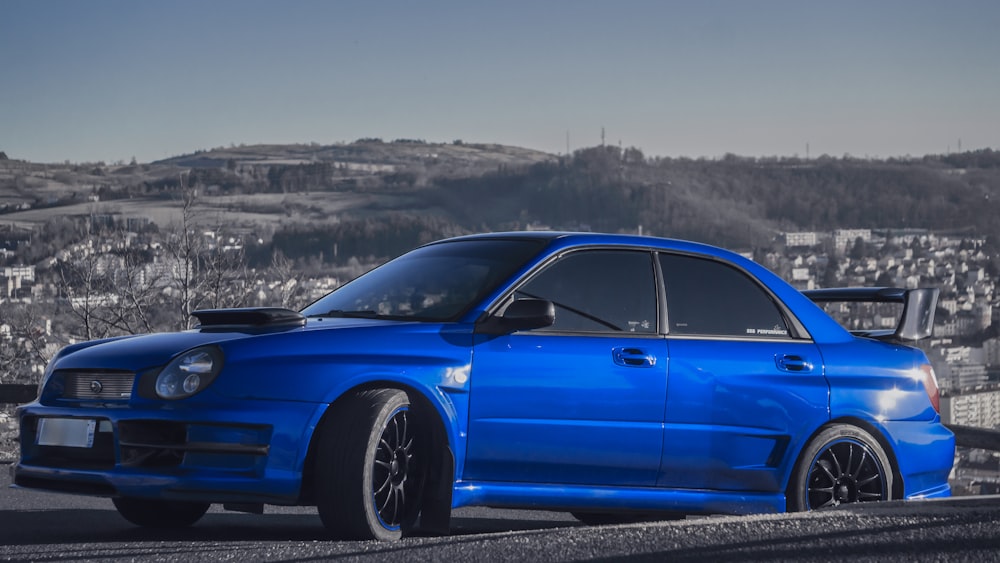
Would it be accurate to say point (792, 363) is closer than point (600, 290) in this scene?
No

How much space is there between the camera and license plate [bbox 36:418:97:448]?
5676 millimetres

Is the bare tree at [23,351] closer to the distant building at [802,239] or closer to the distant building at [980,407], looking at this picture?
the distant building at [980,407]

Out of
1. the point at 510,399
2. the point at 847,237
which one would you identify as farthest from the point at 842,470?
the point at 847,237

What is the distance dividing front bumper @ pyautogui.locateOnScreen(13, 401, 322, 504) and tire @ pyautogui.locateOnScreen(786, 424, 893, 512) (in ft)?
9.23

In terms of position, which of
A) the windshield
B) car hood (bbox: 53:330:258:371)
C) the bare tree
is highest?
the windshield

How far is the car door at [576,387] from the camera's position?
5.95m

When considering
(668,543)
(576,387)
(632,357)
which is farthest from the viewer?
(632,357)

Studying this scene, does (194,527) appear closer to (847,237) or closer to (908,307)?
(908,307)

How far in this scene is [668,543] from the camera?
5129mm

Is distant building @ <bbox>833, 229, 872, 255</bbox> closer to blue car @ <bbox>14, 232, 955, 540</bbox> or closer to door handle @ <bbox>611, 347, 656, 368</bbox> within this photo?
blue car @ <bbox>14, 232, 955, 540</bbox>

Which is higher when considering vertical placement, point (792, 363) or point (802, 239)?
point (792, 363)

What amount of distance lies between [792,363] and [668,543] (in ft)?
6.67

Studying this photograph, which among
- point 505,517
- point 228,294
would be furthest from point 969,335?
point 505,517

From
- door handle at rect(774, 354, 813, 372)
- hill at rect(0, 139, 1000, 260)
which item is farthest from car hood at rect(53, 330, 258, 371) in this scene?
hill at rect(0, 139, 1000, 260)
